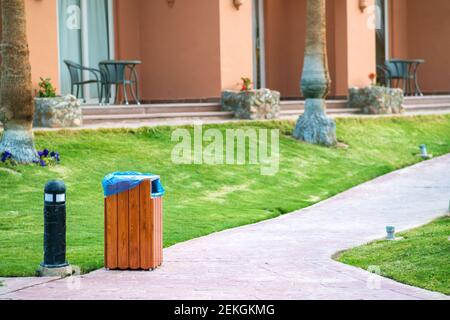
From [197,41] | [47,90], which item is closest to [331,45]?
[197,41]

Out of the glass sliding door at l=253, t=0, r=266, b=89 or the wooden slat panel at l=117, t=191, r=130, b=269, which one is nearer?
the wooden slat panel at l=117, t=191, r=130, b=269

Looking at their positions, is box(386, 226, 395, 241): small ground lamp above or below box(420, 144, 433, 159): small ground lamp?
below

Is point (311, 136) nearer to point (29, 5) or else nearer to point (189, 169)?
point (189, 169)

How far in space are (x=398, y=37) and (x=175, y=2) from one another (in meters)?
8.73

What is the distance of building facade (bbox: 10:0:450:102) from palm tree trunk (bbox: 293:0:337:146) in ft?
7.10

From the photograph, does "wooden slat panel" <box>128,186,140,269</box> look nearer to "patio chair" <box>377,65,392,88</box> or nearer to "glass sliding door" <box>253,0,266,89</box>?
"glass sliding door" <box>253,0,266,89</box>

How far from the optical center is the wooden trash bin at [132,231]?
885 cm

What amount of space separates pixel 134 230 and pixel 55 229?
2.36 ft

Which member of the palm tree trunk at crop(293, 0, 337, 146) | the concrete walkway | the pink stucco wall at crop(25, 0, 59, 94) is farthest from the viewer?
the palm tree trunk at crop(293, 0, 337, 146)

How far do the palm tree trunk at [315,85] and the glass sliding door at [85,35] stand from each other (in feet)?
15.6

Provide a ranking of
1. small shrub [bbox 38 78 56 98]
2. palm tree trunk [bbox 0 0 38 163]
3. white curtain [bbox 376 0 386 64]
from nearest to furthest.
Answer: palm tree trunk [bbox 0 0 38 163] < small shrub [bbox 38 78 56 98] < white curtain [bbox 376 0 386 64]

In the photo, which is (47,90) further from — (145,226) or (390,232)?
(145,226)

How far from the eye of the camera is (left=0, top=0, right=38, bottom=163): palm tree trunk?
46.4 ft

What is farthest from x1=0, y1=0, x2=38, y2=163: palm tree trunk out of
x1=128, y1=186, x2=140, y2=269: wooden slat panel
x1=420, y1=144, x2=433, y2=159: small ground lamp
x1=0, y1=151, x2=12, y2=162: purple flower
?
x1=420, y1=144, x2=433, y2=159: small ground lamp
